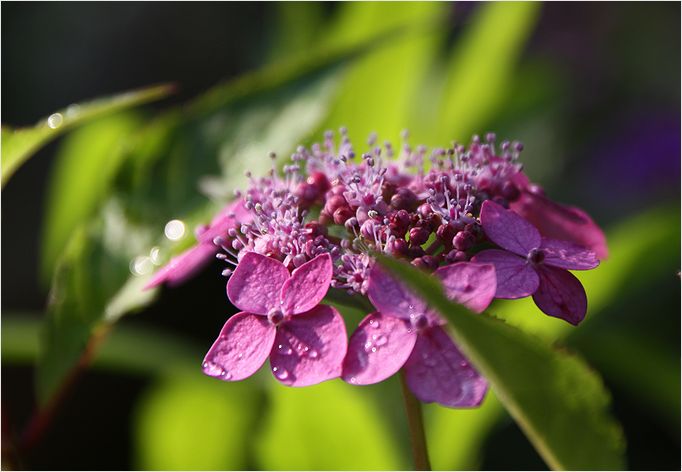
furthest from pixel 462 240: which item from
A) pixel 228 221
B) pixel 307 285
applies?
pixel 228 221

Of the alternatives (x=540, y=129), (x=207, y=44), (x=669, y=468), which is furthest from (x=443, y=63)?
(x=207, y=44)

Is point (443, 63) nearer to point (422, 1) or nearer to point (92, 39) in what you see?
point (422, 1)

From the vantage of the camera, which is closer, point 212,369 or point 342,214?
point 212,369

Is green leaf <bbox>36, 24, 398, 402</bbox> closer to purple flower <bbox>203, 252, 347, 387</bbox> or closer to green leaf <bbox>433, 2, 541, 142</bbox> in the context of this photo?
purple flower <bbox>203, 252, 347, 387</bbox>

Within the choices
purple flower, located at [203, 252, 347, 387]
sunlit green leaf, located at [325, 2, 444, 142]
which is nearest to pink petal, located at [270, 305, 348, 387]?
purple flower, located at [203, 252, 347, 387]

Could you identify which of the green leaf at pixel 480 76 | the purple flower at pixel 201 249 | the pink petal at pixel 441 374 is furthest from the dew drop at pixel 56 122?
the green leaf at pixel 480 76

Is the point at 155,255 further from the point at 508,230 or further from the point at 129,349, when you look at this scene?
the point at 129,349
